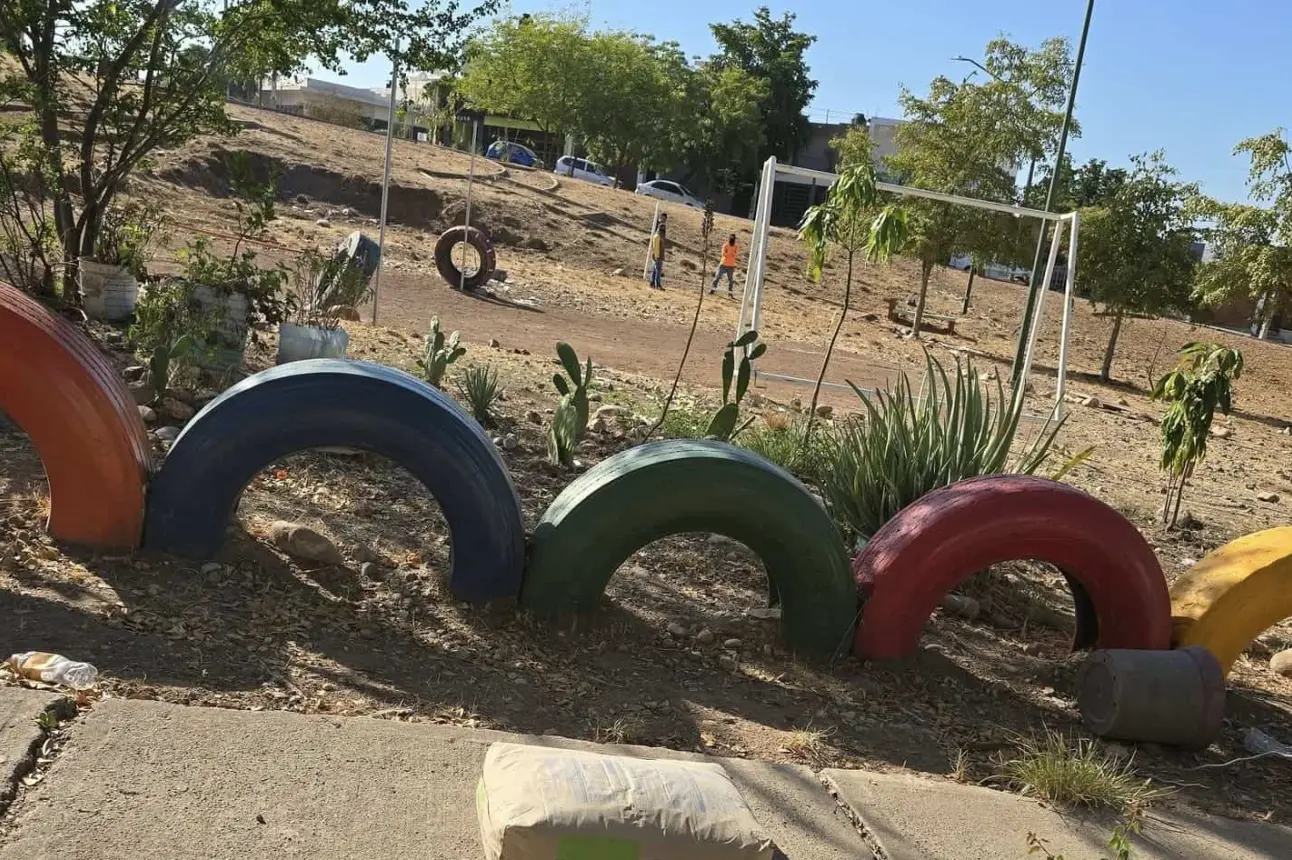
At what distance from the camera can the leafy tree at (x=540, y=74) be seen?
48031 millimetres

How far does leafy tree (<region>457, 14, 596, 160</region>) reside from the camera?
48031 millimetres

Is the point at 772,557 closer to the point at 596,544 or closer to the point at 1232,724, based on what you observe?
the point at 596,544

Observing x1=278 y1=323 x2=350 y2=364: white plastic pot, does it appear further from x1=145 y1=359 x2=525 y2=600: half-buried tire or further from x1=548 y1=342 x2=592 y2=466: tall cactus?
x1=145 y1=359 x2=525 y2=600: half-buried tire

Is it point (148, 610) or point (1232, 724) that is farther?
point (1232, 724)

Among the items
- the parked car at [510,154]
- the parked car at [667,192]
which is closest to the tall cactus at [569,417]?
the parked car at [510,154]

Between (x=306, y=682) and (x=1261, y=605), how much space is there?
3.64 m

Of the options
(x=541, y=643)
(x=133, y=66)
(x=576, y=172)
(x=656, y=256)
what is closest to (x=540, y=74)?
(x=576, y=172)

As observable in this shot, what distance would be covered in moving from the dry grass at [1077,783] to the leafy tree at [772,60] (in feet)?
183

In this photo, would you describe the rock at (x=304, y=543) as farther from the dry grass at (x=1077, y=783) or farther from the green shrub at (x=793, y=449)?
the green shrub at (x=793, y=449)

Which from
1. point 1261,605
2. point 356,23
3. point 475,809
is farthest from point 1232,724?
point 356,23

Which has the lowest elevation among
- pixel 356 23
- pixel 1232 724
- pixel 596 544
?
pixel 1232 724

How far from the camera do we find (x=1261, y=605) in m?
4.63

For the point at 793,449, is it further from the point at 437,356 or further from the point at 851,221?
the point at 437,356

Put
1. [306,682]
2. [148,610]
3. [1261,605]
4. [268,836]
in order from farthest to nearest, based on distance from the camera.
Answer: [1261,605] < [148,610] < [306,682] < [268,836]
